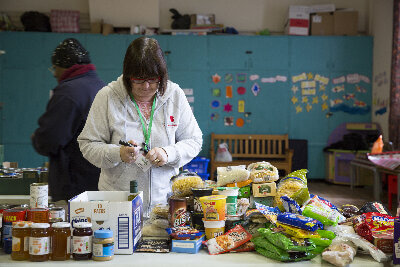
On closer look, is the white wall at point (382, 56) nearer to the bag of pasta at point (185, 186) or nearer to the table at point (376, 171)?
the table at point (376, 171)

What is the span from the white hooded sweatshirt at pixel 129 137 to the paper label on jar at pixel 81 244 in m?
0.57

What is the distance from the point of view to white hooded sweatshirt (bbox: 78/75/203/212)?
2.00 metres

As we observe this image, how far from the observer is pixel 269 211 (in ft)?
5.40

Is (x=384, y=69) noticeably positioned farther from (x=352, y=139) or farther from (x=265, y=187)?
(x=265, y=187)

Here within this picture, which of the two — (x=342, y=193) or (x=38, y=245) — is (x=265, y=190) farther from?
(x=342, y=193)

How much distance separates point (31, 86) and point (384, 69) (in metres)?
5.84

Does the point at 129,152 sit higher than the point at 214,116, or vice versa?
the point at 129,152

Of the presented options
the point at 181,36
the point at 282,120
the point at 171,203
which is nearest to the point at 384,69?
the point at 282,120

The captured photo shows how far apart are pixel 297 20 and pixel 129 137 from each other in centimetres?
620

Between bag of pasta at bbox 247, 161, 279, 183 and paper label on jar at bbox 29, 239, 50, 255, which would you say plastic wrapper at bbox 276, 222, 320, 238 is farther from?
paper label on jar at bbox 29, 239, 50, 255

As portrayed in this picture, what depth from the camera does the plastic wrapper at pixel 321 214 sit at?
1581 mm

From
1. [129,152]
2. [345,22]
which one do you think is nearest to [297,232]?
[129,152]

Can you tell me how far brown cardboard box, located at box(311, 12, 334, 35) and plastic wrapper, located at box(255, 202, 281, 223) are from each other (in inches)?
253

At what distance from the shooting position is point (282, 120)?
7613 mm
